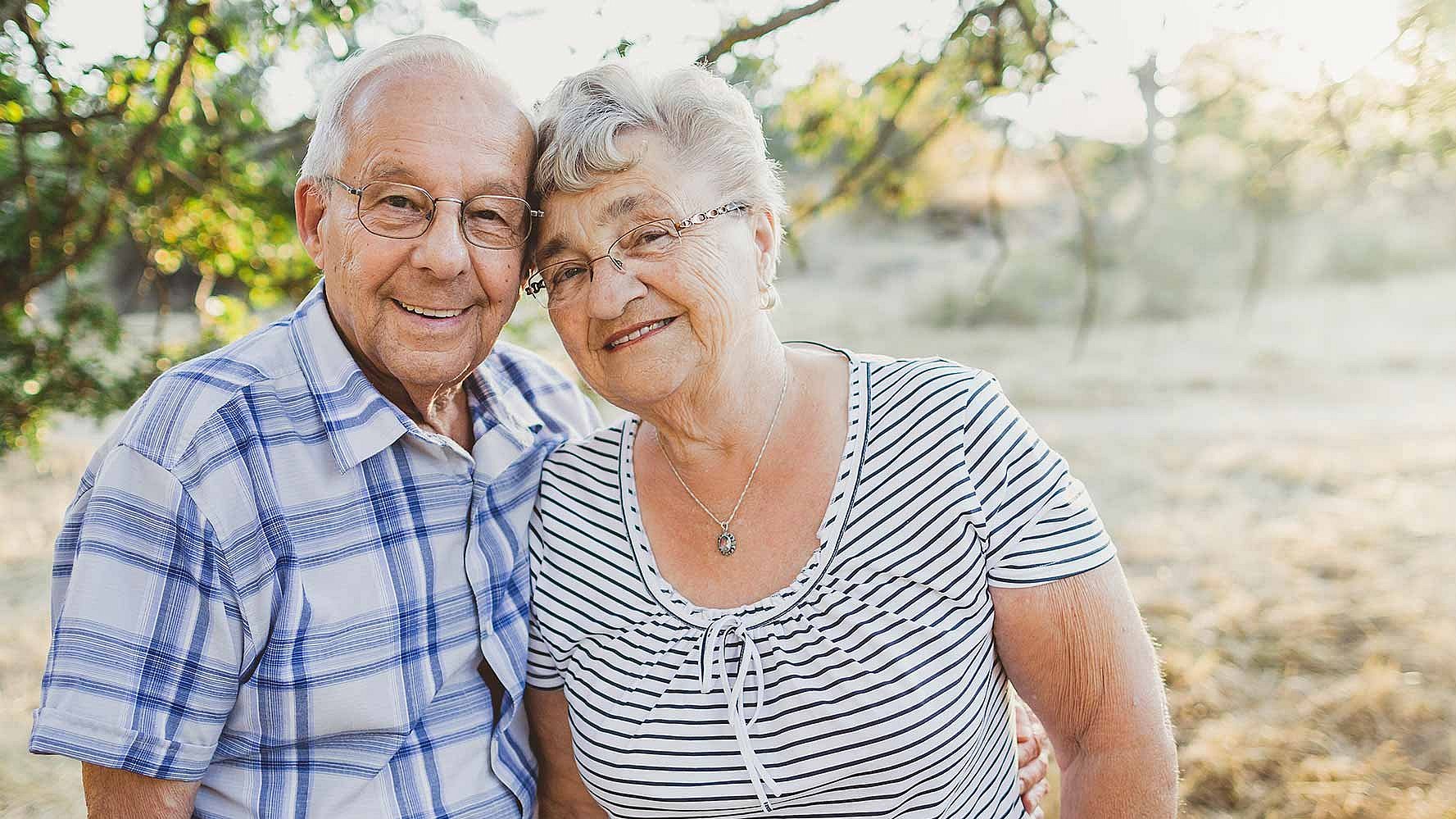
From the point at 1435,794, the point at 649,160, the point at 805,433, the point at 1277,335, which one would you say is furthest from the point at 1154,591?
the point at 1277,335

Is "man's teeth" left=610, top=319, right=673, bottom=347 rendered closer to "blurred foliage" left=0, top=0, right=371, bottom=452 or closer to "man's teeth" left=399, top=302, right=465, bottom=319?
"man's teeth" left=399, top=302, right=465, bottom=319

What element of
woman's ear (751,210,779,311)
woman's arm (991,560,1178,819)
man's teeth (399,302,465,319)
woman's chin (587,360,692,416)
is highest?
woman's ear (751,210,779,311)

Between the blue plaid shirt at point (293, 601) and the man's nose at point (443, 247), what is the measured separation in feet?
0.72

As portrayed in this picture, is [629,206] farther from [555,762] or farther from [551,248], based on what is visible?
[555,762]

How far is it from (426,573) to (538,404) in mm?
562

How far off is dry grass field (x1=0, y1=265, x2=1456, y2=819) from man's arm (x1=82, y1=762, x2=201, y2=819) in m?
2.06

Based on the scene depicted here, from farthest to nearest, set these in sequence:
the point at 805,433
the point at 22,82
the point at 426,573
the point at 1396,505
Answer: the point at 1396,505, the point at 22,82, the point at 805,433, the point at 426,573

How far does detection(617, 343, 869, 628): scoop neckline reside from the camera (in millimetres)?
1582

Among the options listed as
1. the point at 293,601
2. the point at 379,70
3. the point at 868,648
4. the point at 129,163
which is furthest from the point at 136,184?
the point at 868,648

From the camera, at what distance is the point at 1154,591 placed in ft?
15.7

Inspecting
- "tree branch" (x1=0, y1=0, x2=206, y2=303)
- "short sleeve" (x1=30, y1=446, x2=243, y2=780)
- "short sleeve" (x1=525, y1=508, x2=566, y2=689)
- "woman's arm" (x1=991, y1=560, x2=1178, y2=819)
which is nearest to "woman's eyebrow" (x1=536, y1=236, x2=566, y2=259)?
"short sleeve" (x1=525, y1=508, x2=566, y2=689)

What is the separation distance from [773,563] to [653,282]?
0.51 meters

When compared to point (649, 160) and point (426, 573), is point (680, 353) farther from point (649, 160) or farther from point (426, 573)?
point (426, 573)

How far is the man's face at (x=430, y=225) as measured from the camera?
1583 millimetres
